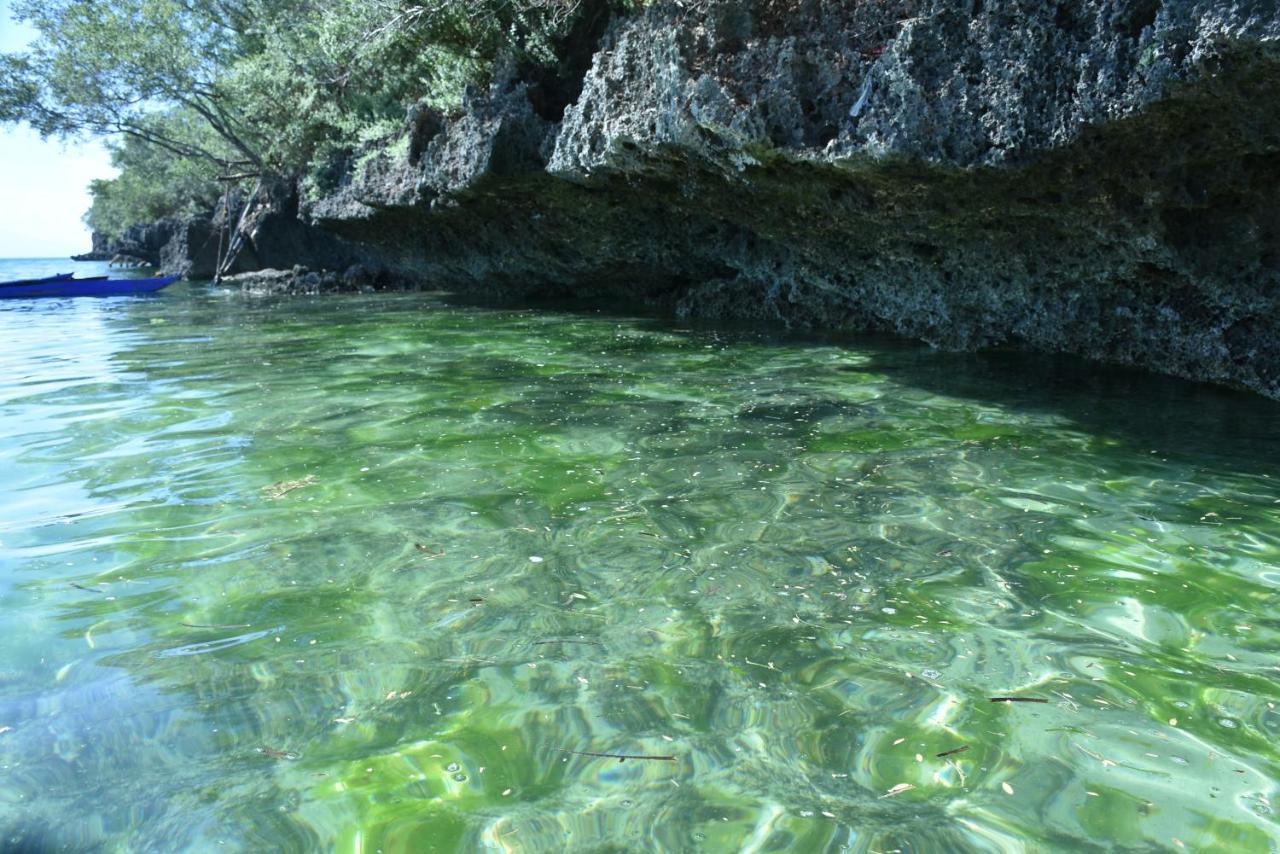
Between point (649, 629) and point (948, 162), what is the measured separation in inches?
183

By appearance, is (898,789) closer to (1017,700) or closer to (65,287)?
(1017,700)

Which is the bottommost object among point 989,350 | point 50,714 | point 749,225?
point 50,714

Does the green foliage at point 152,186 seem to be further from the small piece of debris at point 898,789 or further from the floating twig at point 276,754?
the small piece of debris at point 898,789

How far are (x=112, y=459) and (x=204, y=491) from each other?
3.64 feet

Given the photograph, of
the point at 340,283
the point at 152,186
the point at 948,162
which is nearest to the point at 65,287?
the point at 340,283

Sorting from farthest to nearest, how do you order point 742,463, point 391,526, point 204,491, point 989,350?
1. point 989,350
2. point 742,463
3. point 204,491
4. point 391,526

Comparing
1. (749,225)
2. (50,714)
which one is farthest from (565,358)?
(50,714)

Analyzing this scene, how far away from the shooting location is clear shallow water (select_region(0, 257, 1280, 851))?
211 cm

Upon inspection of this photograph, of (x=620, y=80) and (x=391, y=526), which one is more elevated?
(x=620, y=80)

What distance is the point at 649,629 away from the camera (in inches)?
116

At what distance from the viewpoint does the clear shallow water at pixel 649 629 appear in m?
2.11

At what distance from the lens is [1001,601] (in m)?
3.06

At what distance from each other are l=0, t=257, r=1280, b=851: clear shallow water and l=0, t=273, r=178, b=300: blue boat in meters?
15.5

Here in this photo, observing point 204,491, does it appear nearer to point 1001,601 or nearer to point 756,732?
point 756,732
